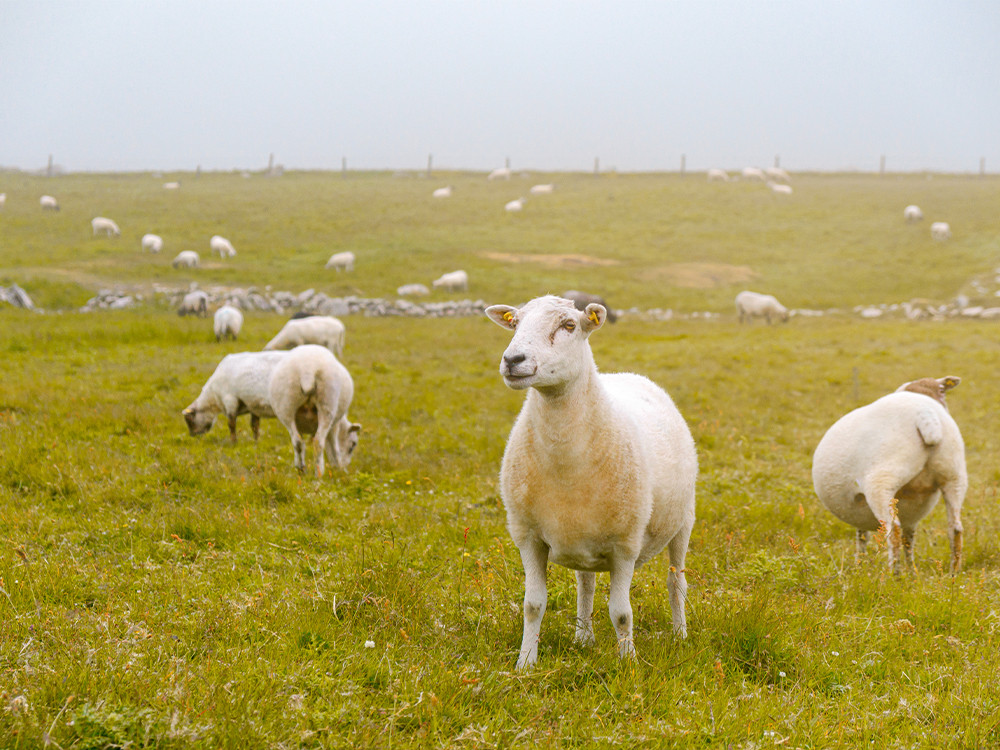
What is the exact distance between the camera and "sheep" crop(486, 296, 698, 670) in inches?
175

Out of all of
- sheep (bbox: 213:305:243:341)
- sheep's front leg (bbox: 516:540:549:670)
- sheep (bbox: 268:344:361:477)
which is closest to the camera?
sheep's front leg (bbox: 516:540:549:670)

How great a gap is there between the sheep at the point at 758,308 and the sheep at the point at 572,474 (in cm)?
3040

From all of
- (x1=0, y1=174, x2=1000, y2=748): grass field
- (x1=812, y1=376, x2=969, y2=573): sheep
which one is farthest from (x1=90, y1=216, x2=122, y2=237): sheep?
(x1=812, y1=376, x2=969, y2=573): sheep

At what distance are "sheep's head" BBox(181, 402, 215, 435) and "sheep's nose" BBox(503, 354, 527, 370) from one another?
9333 mm

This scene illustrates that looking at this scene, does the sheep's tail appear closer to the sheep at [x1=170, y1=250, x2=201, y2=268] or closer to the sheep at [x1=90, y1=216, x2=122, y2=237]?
the sheep at [x1=170, y1=250, x2=201, y2=268]

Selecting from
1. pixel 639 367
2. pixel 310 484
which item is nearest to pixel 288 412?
pixel 310 484

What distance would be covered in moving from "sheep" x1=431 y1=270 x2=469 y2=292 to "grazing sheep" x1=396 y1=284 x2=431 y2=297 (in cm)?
84

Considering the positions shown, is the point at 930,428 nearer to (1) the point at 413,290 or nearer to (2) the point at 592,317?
(2) the point at 592,317

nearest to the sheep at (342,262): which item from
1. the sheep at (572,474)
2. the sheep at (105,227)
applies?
the sheep at (105,227)

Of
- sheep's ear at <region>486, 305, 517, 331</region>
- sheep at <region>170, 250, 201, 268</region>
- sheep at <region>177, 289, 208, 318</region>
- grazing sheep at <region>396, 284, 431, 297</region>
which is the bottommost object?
sheep at <region>177, 289, 208, 318</region>

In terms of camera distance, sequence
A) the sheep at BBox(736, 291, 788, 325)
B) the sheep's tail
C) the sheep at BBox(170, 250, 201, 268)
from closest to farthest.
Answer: the sheep's tail
the sheep at BBox(736, 291, 788, 325)
the sheep at BBox(170, 250, 201, 268)

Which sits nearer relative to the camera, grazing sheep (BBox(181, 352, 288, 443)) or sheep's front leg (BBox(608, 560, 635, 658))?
sheep's front leg (BBox(608, 560, 635, 658))

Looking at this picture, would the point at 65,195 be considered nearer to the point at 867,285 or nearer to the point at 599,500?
the point at 867,285

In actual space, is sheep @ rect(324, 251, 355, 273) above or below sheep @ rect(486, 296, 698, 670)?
above
